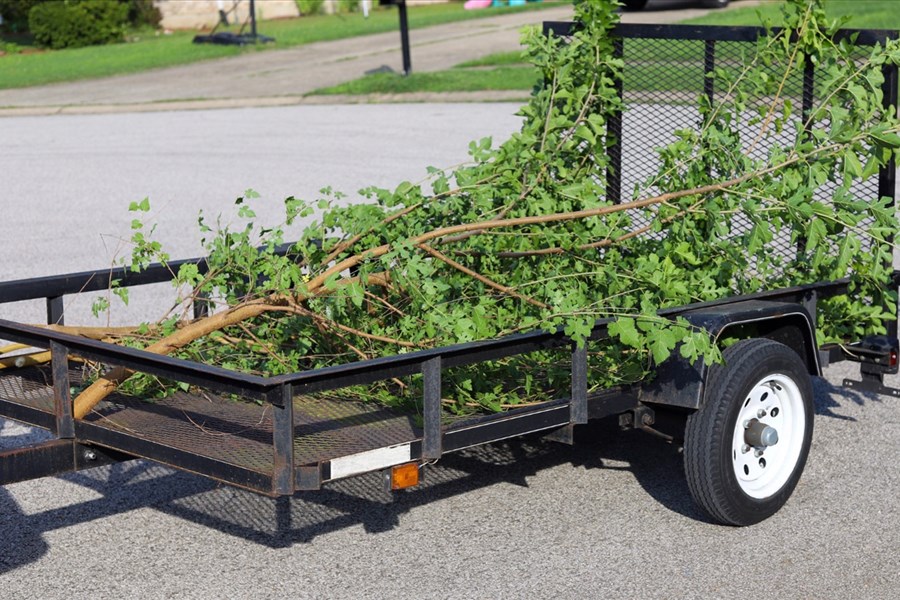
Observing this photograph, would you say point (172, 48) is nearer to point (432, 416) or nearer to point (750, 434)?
point (750, 434)

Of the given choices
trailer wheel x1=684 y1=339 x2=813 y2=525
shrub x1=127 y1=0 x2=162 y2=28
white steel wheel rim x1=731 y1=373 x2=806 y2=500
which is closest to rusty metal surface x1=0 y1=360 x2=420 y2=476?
trailer wheel x1=684 y1=339 x2=813 y2=525

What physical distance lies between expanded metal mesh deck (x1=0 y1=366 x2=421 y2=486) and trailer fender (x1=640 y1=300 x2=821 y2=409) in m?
0.97

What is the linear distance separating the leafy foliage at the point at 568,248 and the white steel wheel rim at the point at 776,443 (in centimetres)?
45

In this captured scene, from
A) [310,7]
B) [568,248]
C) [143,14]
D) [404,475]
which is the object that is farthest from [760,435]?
[310,7]

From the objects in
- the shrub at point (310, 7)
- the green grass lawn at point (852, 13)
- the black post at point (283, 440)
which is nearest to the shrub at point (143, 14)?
the shrub at point (310, 7)

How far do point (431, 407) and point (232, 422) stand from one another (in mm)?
910

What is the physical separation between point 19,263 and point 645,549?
276 inches

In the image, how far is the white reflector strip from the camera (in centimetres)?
425

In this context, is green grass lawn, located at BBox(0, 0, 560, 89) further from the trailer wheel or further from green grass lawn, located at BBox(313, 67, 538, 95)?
the trailer wheel

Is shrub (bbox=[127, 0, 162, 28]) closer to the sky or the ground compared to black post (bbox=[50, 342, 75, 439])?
closer to the sky

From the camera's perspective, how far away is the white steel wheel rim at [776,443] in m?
5.37

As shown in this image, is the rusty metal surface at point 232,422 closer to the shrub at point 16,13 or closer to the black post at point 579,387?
the black post at point 579,387

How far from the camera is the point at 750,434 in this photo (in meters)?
5.36

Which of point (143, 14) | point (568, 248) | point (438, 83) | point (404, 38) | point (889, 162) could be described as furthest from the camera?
point (143, 14)
